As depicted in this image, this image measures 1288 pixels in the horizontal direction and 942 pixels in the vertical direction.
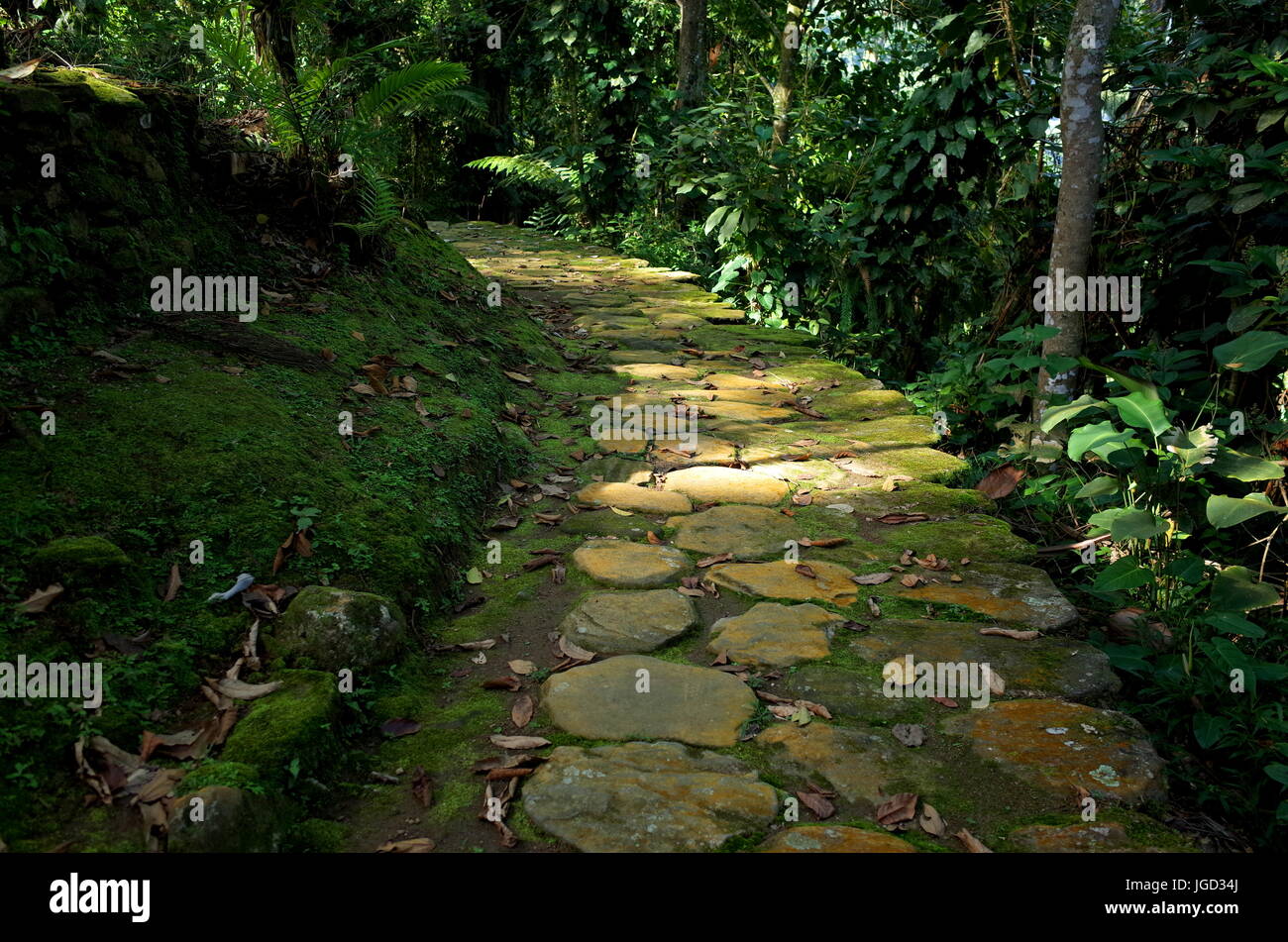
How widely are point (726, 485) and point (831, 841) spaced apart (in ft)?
7.12

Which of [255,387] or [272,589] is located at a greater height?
[255,387]

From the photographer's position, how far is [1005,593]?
2906 mm

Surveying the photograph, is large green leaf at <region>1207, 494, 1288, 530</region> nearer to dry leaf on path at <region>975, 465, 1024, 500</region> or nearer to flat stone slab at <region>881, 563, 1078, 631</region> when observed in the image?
flat stone slab at <region>881, 563, 1078, 631</region>

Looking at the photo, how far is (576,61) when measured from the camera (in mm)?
10531

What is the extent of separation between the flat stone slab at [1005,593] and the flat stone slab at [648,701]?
0.90 m

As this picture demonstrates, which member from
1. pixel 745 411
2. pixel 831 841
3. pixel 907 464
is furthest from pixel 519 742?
pixel 745 411

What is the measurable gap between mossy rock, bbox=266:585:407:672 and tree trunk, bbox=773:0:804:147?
24.0ft

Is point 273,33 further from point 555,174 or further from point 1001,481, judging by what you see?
point 555,174

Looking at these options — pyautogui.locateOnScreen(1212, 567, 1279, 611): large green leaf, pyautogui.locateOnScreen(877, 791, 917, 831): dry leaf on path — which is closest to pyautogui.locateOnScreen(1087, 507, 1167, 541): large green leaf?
pyautogui.locateOnScreen(1212, 567, 1279, 611): large green leaf

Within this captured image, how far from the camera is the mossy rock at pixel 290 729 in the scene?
188cm

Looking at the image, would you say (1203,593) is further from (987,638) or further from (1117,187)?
(1117,187)

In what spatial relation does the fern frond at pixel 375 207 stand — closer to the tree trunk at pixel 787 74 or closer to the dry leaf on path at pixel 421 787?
the dry leaf on path at pixel 421 787
